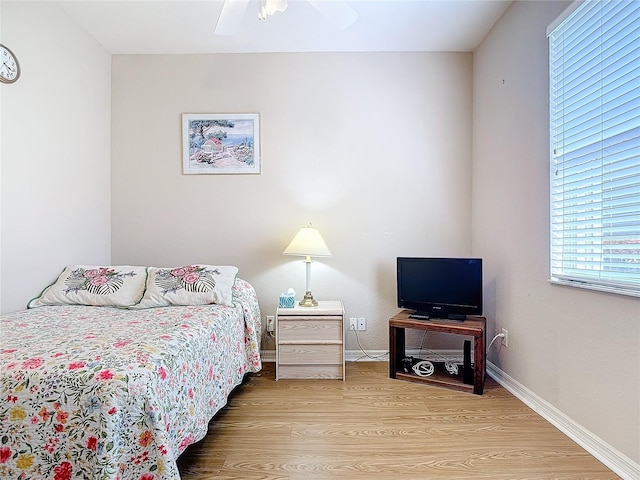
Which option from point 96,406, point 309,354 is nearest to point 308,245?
point 309,354

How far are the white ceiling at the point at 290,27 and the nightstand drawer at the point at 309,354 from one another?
2479mm

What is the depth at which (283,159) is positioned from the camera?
10.2 ft

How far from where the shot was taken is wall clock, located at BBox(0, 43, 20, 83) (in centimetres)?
212

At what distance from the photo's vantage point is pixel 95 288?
8.00 feet

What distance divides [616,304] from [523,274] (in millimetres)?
Answer: 740

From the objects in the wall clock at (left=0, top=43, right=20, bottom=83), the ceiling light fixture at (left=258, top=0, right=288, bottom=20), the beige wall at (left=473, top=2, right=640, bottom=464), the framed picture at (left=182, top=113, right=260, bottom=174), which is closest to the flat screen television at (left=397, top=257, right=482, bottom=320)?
the beige wall at (left=473, top=2, right=640, bottom=464)

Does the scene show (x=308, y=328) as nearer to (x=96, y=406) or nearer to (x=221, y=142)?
(x=96, y=406)

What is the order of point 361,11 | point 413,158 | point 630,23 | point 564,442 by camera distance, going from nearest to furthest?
point 630,23 → point 564,442 → point 361,11 → point 413,158

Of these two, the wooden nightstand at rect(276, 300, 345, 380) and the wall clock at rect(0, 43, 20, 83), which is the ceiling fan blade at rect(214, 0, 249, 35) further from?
the wooden nightstand at rect(276, 300, 345, 380)

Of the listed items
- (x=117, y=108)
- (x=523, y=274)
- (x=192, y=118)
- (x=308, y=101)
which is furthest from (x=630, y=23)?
(x=117, y=108)

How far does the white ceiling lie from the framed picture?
0.60 metres

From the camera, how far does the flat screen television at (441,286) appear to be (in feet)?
8.52

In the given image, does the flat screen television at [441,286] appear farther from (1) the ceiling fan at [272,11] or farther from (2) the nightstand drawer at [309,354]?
(1) the ceiling fan at [272,11]

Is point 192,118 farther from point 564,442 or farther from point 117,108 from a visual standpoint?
point 564,442
